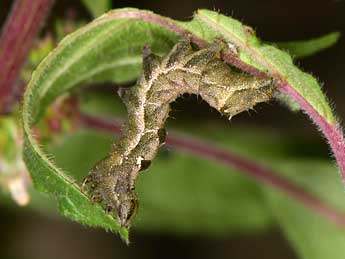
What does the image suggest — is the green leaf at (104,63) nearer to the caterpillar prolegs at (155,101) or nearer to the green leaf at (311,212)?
the caterpillar prolegs at (155,101)

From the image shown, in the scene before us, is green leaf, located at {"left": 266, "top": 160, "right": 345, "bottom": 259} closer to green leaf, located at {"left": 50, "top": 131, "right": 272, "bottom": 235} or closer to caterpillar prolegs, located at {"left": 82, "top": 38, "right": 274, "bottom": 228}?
green leaf, located at {"left": 50, "top": 131, "right": 272, "bottom": 235}

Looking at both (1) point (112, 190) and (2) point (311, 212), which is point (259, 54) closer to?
(1) point (112, 190)

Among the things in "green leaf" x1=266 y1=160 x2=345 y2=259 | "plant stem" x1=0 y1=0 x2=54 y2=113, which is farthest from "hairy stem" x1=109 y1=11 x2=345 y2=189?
"green leaf" x1=266 y1=160 x2=345 y2=259

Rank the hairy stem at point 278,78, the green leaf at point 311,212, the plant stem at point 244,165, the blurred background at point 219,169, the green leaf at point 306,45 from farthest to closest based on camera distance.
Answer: the blurred background at point 219,169 < the green leaf at point 311,212 < the plant stem at point 244,165 < the green leaf at point 306,45 < the hairy stem at point 278,78

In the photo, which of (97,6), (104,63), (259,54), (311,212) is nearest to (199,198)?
(311,212)

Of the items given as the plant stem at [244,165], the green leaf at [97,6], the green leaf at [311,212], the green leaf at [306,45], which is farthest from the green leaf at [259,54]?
the green leaf at [311,212]

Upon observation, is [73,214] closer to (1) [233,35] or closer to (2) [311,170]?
(1) [233,35]
